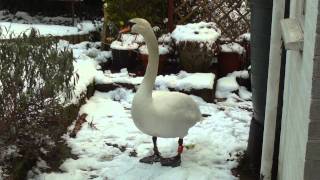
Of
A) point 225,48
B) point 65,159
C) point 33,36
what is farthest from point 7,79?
point 225,48

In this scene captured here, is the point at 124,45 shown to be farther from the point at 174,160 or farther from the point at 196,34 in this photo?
the point at 174,160

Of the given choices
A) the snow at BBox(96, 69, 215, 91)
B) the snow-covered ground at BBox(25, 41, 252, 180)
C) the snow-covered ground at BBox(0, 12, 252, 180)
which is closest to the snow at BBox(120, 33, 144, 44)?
the snow at BBox(96, 69, 215, 91)

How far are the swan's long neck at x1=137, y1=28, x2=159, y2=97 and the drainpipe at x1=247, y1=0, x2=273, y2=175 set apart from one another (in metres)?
0.77

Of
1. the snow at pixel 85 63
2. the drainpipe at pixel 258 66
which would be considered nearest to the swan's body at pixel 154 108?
the drainpipe at pixel 258 66

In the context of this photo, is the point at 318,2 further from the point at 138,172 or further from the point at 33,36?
the point at 33,36

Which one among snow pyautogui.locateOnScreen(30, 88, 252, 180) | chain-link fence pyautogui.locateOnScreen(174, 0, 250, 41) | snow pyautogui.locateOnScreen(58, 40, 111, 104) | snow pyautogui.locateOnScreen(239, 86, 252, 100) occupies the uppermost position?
chain-link fence pyautogui.locateOnScreen(174, 0, 250, 41)

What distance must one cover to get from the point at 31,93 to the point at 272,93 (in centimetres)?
181

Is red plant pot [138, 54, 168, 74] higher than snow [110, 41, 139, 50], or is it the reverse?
snow [110, 41, 139, 50]

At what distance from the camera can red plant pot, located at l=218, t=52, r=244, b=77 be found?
7434mm

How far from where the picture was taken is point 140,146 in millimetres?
5090

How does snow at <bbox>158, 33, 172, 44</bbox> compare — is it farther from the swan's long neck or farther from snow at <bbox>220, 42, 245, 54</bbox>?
the swan's long neck

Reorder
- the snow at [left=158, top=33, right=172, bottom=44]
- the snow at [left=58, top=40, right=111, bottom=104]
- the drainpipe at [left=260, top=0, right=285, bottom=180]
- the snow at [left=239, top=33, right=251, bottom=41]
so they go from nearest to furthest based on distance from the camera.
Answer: the drainpipe at [left=260, top=0, right=285, bottom=180] → the snow at [left=58, top=40, right=111, bottom=104] → the snow at [left=239, top=33, right=251, bottom=41] → the snow at [left=158, top=33, right=172, bottom=44]

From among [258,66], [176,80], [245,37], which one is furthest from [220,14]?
[258,66]

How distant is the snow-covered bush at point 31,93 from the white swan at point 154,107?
2.12 feet
